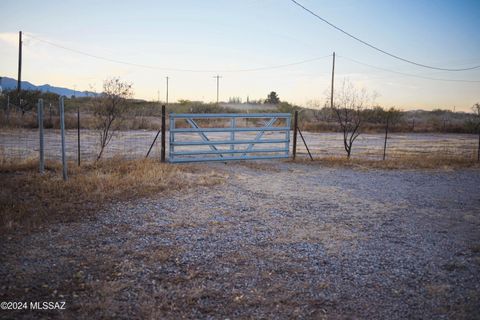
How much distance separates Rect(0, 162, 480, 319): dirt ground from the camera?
348 cm

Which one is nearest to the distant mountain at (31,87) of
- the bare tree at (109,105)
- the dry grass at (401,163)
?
the bare tree at (109,105)

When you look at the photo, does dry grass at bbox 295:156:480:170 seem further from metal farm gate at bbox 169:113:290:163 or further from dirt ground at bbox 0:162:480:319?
dirt ground at bbox 0:162:480:319

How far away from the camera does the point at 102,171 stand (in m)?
9.47

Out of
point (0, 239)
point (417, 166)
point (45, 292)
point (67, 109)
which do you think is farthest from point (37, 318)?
point (67, 109)

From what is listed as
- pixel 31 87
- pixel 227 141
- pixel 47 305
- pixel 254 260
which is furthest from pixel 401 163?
pixel 31 87

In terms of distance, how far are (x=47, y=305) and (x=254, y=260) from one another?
7.73ft

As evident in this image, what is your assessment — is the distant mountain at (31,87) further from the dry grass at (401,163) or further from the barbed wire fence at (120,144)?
the dry grass at (401,163)

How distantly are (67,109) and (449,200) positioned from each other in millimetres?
39151

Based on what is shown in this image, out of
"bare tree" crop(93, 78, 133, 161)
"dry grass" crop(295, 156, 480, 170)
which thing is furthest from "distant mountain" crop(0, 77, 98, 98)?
"dry grass" crop(295, 156, 480, 170)

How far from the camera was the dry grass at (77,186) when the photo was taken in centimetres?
607

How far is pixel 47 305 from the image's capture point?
11.1ft

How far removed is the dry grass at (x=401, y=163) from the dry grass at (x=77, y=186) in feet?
16.9

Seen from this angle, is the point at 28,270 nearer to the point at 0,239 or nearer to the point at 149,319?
the point at 0,239

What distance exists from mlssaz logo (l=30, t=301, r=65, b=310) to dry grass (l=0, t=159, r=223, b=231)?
2355 millimetres
